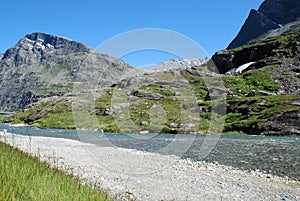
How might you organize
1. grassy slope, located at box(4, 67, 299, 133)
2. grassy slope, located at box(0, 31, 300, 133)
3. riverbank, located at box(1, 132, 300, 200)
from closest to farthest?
riverbank, located at box(1, 132, 300, 200), grassy slope, located at box(4, 67, 299, 133), grassy slope, located at box(0, 31, 300, 133)

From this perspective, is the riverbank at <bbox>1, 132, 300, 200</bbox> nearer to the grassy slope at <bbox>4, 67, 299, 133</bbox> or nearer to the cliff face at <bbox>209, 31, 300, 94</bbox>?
the grassy slope at <bbox>4, 67, 299, 133</bbox>

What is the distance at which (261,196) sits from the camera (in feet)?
55.0

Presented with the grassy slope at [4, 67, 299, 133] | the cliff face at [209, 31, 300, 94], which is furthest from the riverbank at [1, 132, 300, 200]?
the cliff face at [209, 31, 300, 94]

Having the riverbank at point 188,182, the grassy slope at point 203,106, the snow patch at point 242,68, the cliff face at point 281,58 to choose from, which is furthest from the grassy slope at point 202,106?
the riverbank at point 188,182

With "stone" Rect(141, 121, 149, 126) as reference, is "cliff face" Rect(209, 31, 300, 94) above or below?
above

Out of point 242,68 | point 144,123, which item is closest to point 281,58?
point 242,68

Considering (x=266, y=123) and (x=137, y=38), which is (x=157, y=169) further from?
(x=266, y=123)

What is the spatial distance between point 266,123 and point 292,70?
250 feet

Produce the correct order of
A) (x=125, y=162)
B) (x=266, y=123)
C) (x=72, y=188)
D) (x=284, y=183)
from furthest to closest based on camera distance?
(x=266, y=123)
(x=125, y=162)
(x=284, y=183)
(x=72, y=188)

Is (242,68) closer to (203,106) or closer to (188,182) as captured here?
(203,106)

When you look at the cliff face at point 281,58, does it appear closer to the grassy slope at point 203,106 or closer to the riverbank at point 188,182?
the grassy slope at point 203,106

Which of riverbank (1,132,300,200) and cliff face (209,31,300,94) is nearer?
riverbank (1,132,300,200)

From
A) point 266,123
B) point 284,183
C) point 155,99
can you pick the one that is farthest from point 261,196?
point 155,99

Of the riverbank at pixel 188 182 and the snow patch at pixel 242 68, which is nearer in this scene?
the riverbank at pixel 188 182
